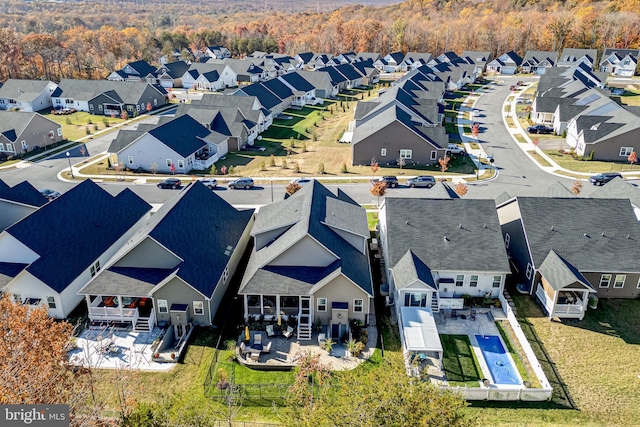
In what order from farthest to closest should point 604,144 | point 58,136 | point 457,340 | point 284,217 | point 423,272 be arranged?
point 58,136, point 604,144, point 284,217, point 423,272, point 457,340

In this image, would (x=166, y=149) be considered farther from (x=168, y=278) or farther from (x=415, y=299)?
(x=415, y=299)

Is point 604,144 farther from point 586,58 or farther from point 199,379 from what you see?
point 586,58

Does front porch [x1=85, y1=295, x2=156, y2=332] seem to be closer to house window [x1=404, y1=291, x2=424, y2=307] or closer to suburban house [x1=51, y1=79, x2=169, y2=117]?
house window [x1=404, y1=291, x2=424, y2=307]

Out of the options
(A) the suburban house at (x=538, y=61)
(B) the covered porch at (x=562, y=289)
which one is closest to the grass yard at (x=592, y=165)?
(B) the covered porch at (x=562, y=289)

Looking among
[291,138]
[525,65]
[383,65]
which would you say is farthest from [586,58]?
[291,138]

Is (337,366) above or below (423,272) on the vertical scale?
below
